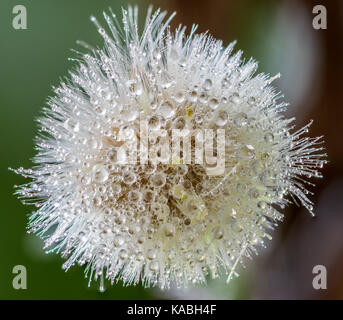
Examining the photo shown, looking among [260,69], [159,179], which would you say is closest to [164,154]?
[159,179]

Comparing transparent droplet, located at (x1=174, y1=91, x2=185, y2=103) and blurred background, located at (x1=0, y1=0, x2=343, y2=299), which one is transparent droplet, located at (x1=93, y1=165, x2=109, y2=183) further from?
blurred background, located at (x1=0, y1=0, x2=343, y2=299)

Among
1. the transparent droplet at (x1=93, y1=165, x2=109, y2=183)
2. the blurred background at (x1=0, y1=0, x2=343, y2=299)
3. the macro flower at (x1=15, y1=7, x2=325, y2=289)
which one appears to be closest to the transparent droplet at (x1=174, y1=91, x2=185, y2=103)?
the macro flower at (x1=15, y1=7, x2=325, y2=289)

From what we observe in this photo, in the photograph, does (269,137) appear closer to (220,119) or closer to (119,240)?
(220,119)

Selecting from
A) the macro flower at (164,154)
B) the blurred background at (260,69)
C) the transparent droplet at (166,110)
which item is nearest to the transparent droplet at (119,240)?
the macro flower at (164,154)

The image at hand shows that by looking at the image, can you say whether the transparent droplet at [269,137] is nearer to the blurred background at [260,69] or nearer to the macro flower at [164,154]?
the macro flower at [164,154]

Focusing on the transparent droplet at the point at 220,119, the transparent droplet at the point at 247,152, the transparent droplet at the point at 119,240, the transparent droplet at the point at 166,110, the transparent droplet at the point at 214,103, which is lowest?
the transparent droplet at the point at 119,240

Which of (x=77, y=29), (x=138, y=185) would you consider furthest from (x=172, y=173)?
(x=77, y=29)
